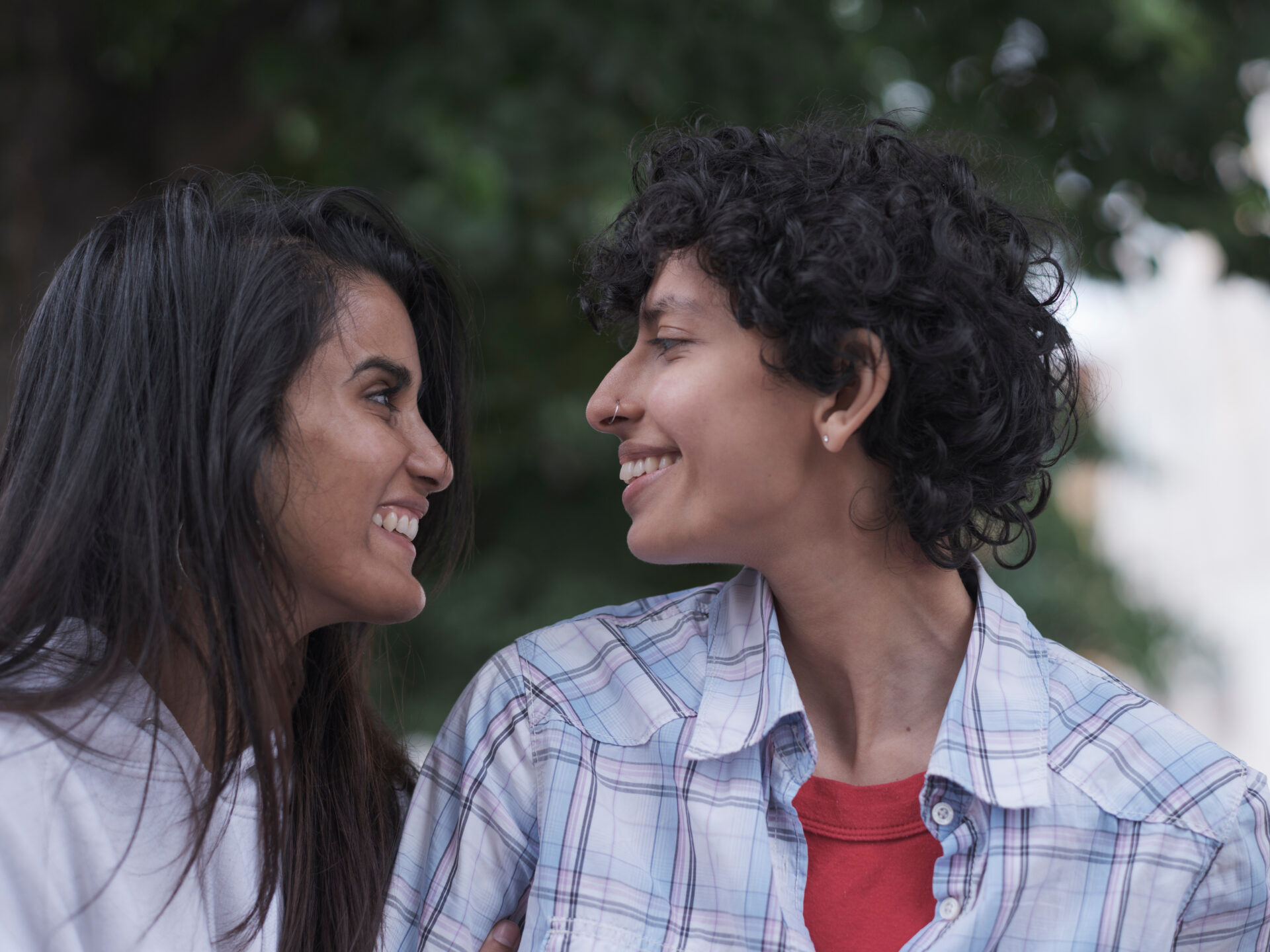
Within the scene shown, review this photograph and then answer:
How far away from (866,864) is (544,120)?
5.79 feet

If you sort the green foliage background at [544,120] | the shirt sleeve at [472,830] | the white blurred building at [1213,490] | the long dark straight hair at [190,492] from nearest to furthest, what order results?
the long dark straight hair at [190,492]
the shirt sleeve at [472,830]
the green foliage background at [544,120]
the white blurred building at [1213,490]

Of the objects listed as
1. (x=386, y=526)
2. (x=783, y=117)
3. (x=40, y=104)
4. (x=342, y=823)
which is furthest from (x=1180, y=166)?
(x=40, y=104)

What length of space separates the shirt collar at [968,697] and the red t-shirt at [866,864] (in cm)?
11

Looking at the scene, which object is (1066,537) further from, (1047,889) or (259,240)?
(259,240)

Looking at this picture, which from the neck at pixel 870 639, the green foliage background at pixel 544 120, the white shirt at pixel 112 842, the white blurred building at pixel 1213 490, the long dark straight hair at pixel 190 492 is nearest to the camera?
the white shirt at pixel 112 842

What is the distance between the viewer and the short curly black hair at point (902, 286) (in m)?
1.73

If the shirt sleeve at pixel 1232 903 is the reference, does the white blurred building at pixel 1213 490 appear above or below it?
above

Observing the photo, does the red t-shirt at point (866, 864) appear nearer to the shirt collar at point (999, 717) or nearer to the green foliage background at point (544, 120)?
the shirt collar at point (999, 717)

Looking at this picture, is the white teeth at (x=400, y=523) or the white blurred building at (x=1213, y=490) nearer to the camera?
the white teeth at (x=400, y=523)

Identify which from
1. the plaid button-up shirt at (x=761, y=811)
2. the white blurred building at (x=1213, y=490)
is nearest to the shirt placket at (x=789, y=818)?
the plaid button-up shirt at (x=761, y=811)

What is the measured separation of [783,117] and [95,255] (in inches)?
68.0

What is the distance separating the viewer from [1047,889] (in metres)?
1.62

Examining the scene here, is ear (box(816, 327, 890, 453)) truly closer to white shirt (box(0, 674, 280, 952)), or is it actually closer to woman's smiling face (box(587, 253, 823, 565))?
woman's smiling face (box(587, 253, 823, 565))

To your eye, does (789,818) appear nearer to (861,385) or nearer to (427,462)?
(861,385)
